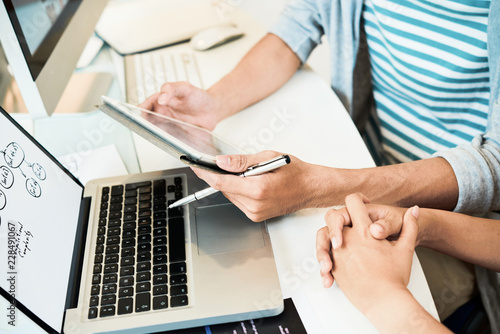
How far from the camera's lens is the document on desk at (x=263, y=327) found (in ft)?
1.77

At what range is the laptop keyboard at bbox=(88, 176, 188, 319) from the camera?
0.56 metres

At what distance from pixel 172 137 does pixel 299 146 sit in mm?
320

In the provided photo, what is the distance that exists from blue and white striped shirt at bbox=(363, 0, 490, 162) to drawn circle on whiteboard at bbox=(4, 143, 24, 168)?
0.71m

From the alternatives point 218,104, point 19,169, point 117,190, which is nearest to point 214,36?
point 218,104

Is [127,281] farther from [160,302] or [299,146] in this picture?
[299,146]

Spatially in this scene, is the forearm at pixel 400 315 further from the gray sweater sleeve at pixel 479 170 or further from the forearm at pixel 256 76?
the forearm at pixel 256 76

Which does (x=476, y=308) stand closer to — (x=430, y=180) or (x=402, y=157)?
(x=430, y=180)

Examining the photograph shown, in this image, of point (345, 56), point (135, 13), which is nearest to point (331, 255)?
point (345, 56)

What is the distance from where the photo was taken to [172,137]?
0.57 m

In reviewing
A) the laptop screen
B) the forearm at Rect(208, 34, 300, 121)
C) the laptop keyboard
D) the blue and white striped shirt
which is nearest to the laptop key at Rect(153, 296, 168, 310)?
the laptop keyboard

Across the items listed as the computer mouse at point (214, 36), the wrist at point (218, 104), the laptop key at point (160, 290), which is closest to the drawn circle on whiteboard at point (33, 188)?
the laptop key at point (160, 290)

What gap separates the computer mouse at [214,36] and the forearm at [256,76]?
138 millimetres

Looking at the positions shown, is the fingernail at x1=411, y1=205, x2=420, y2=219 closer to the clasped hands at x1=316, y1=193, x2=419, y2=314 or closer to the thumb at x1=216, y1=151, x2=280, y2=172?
the clasped hands at x1=316, y1=193, x2=419, y2=314

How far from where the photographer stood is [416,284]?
591mm
